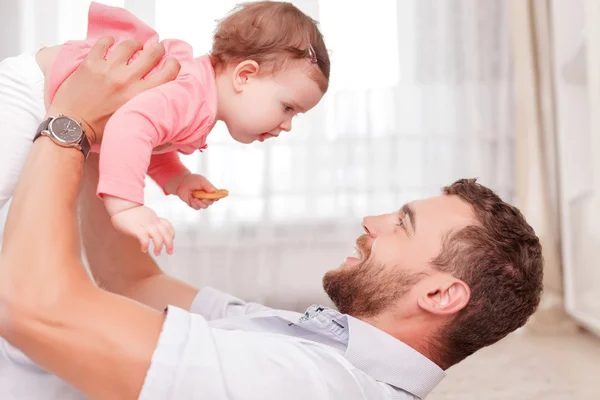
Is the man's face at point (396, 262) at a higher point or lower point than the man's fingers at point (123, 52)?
lower

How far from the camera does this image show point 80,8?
3301 mm

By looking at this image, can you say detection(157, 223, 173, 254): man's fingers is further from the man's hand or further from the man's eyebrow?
the man's eyebrow

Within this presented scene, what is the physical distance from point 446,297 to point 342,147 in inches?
85.8

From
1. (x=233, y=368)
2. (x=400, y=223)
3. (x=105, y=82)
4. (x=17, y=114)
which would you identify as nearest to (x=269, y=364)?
(x=233, y=368)

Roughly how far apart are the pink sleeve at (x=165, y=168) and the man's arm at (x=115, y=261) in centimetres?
13

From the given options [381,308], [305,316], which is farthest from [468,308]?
[305,316]

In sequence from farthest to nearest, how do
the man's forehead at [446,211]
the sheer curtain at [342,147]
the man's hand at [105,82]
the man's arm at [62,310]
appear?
the sheer curtain at [342,147] < the man's forehead at [446,211] < the man's hand at [105,82] < the man's arm at [62,310]

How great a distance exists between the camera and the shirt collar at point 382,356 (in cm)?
109

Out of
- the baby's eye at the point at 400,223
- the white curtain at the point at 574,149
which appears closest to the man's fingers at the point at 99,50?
the baby's eye at the point at 400,223

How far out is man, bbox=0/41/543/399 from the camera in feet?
2.89

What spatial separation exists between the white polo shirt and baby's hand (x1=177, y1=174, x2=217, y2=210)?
1.02 ft

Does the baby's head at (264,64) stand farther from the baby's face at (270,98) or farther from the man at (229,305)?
the man at (229,305)

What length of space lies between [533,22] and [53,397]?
114 inches

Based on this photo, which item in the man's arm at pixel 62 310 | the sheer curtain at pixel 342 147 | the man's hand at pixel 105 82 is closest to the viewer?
the man's arm at pixel 62 310
